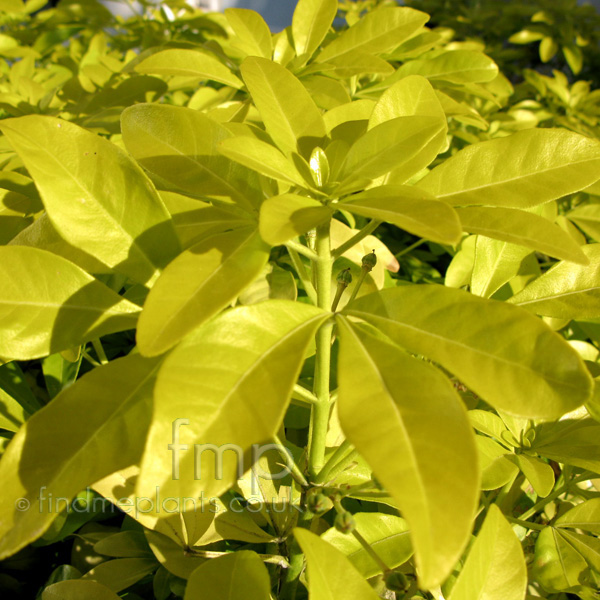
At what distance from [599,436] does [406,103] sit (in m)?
0.48

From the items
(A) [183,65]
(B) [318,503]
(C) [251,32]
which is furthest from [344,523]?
(C) [251,32]

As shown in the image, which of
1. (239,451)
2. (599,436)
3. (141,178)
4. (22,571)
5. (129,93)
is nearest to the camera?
(239,451)

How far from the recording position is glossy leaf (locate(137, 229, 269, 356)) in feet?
1.27

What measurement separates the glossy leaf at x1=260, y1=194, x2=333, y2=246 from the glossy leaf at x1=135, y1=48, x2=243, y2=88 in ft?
1.59

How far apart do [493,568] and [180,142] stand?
56 centimetres

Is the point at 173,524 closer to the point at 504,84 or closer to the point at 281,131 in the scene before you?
the point at 281,131

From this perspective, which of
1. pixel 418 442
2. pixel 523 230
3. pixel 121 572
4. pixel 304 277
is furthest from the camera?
pixel 121 572

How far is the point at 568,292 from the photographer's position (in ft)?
2.07

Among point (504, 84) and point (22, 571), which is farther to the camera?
point (504, 84)

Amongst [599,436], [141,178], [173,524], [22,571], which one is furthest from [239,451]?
[22,571]

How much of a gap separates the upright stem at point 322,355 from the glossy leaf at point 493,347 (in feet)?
0.24

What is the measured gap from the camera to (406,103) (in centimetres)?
58

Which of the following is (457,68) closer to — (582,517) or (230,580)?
(582,517)

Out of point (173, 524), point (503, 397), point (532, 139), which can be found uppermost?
point (532, 139)
